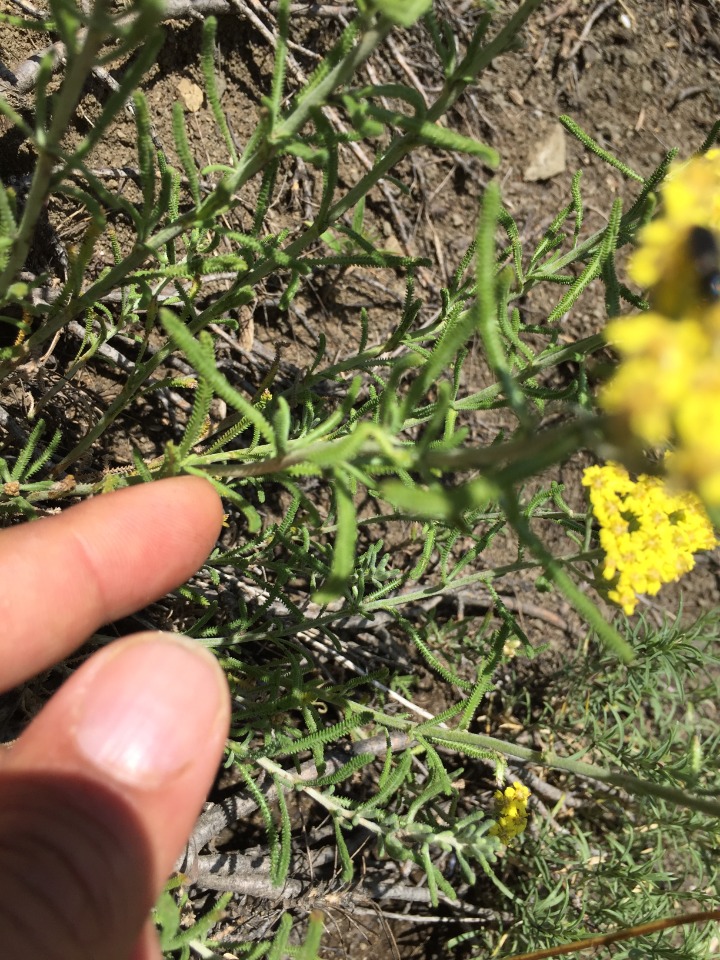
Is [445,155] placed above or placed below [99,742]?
above

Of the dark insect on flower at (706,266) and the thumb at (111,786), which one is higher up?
the dark insect on flower at (706,266)

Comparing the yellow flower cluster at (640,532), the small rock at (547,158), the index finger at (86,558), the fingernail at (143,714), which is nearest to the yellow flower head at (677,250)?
the yellow flower cluster at (640,532)

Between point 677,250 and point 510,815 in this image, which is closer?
point 677,250

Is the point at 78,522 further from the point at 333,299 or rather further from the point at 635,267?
the point at 333,299

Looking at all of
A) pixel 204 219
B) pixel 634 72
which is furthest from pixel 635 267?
pixel 634 72

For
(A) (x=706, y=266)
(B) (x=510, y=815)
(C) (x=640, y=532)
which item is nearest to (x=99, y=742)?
(C) (x=640, y=532)

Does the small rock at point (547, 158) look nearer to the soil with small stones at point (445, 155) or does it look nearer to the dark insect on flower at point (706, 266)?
the soil with small stones at point (445, 155)

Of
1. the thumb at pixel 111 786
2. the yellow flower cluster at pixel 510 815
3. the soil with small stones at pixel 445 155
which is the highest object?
the soil with small stones at pixel 445 155

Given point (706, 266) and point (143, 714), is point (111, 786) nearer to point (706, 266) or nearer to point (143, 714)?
point (143, 714)
